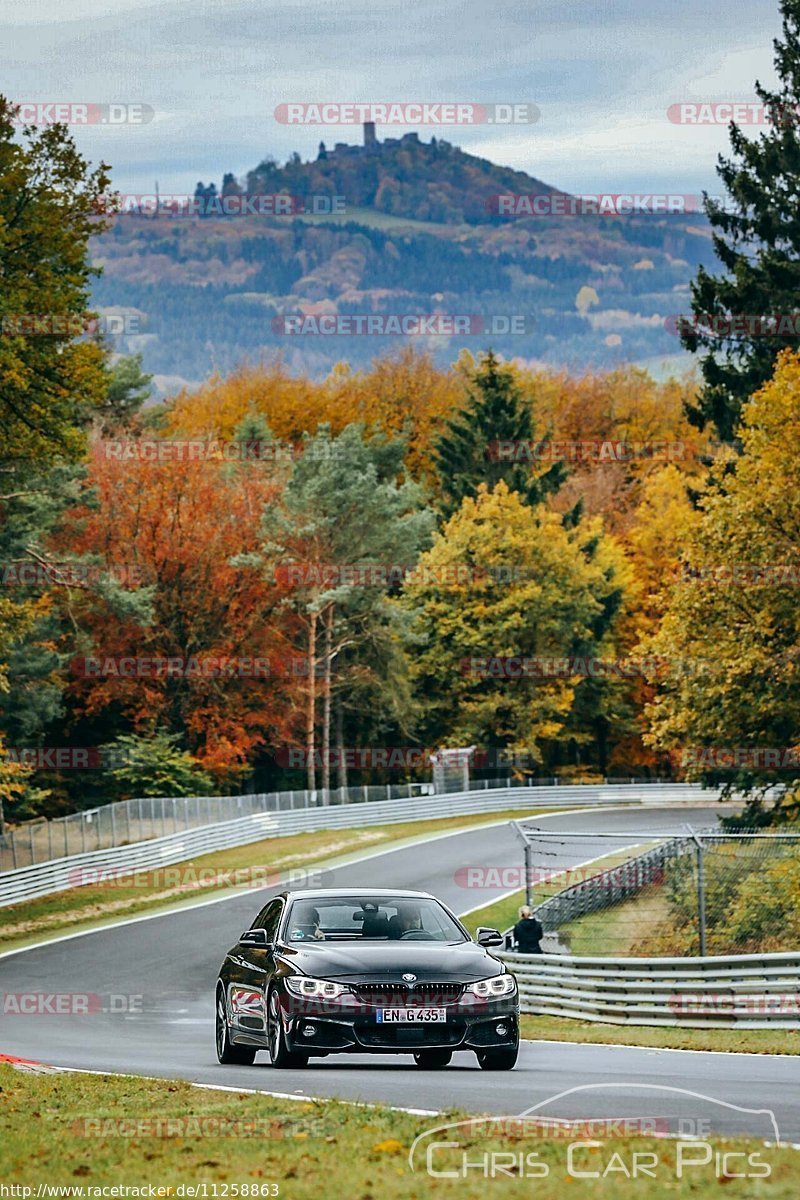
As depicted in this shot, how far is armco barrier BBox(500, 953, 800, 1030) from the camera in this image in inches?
784

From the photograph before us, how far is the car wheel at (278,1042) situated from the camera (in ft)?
47.4

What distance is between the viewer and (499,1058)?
14547 mm

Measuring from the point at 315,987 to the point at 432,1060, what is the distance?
1603mm

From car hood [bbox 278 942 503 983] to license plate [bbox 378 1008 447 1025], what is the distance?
0.76ft

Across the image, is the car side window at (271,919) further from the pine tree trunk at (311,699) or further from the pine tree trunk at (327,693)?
the pine tree trunk at (327,693)

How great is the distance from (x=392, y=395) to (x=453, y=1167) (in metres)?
101

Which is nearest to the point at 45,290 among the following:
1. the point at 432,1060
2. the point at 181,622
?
the point at 432,1060

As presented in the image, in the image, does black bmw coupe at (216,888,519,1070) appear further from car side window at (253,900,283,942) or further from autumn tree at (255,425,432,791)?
autumn tree at (255,425,432,791)

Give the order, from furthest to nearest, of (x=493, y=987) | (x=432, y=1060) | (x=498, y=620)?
1. (x=498, y=620)
2. (x=432, y=1060)
3. (x=493, y=987)

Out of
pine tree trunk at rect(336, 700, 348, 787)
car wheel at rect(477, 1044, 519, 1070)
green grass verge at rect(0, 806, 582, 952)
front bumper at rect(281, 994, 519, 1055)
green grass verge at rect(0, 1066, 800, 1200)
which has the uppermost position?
green grass verge at rect(0, 1066, 800, 1200)

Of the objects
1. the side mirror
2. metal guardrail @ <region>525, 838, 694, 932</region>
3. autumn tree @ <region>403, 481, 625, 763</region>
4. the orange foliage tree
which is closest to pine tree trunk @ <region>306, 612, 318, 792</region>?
the orange foliage tree

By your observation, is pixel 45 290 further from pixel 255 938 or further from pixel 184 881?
pixel 255 938

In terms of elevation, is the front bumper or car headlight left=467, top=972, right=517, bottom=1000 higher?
car headlight left=467, top=972, right=517, bottom=1000

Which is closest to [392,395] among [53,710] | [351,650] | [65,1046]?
[351,650]
